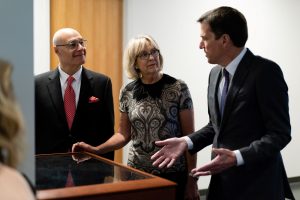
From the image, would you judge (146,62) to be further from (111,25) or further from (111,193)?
(111,25)

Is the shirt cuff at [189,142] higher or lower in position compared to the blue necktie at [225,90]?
lower

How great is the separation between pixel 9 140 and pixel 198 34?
398 cm

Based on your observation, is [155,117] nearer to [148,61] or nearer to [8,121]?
[148,61]

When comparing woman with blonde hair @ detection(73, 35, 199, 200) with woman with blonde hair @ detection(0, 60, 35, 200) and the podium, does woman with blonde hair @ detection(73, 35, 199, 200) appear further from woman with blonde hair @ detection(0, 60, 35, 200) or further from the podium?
woman with blonde hair @ detection(0, 60, 35, 200)

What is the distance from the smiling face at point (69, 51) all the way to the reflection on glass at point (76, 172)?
95cm

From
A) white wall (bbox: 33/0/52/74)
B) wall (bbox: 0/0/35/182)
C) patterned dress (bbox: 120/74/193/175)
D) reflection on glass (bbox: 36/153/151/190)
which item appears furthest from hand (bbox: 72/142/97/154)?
white wall (bbox: 33/0/52/74)

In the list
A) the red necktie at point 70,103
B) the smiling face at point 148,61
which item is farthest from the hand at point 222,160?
the red necktie at point 70,103

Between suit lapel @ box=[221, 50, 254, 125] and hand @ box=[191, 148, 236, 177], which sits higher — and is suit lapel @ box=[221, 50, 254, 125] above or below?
above

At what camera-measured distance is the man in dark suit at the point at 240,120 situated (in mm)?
1795

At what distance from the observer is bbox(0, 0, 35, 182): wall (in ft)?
3.97

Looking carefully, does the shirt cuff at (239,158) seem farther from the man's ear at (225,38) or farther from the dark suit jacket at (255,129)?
the man's ear at (225,38)

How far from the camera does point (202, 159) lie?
4852mm

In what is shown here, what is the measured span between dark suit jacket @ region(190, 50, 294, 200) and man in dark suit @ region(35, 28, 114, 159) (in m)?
0.93

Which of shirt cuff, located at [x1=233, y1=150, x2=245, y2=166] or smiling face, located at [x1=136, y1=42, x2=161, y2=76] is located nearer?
shirt cuff, located at [x1=233, y1=150, x2=245, y2=166]
